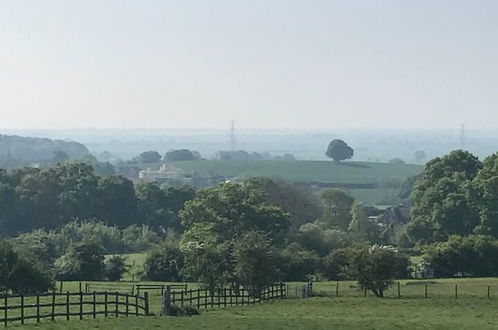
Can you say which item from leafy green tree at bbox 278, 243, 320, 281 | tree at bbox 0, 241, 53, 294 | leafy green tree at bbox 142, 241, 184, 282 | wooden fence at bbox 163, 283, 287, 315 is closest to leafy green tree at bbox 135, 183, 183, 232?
leafy green tree at bbox 142, 241, 184, 282

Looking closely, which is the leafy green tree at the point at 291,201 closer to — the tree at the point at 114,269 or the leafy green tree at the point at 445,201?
the leafy green tree at the point at 445,201

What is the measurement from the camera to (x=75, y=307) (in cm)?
4453

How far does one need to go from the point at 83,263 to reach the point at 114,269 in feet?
7.89

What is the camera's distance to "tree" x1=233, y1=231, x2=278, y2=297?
5781 centimetres

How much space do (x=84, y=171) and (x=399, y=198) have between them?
261ft

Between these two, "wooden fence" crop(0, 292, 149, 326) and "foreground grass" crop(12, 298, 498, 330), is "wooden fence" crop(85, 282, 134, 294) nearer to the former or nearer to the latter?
"wooden fence" crop(0, 292, 149, 326)

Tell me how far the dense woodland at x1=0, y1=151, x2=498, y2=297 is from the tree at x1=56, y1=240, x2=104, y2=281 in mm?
91

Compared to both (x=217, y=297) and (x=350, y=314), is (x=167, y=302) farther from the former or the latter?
(x=217, y=297)

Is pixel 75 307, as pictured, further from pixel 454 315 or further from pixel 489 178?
pixel 489 178

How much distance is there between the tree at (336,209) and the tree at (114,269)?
126ft

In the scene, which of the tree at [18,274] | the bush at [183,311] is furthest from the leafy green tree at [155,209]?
the bush at [183,311]

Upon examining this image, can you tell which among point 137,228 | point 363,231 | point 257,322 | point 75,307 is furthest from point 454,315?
point 137,228

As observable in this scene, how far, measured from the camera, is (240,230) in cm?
8212

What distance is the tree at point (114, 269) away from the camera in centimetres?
7693
